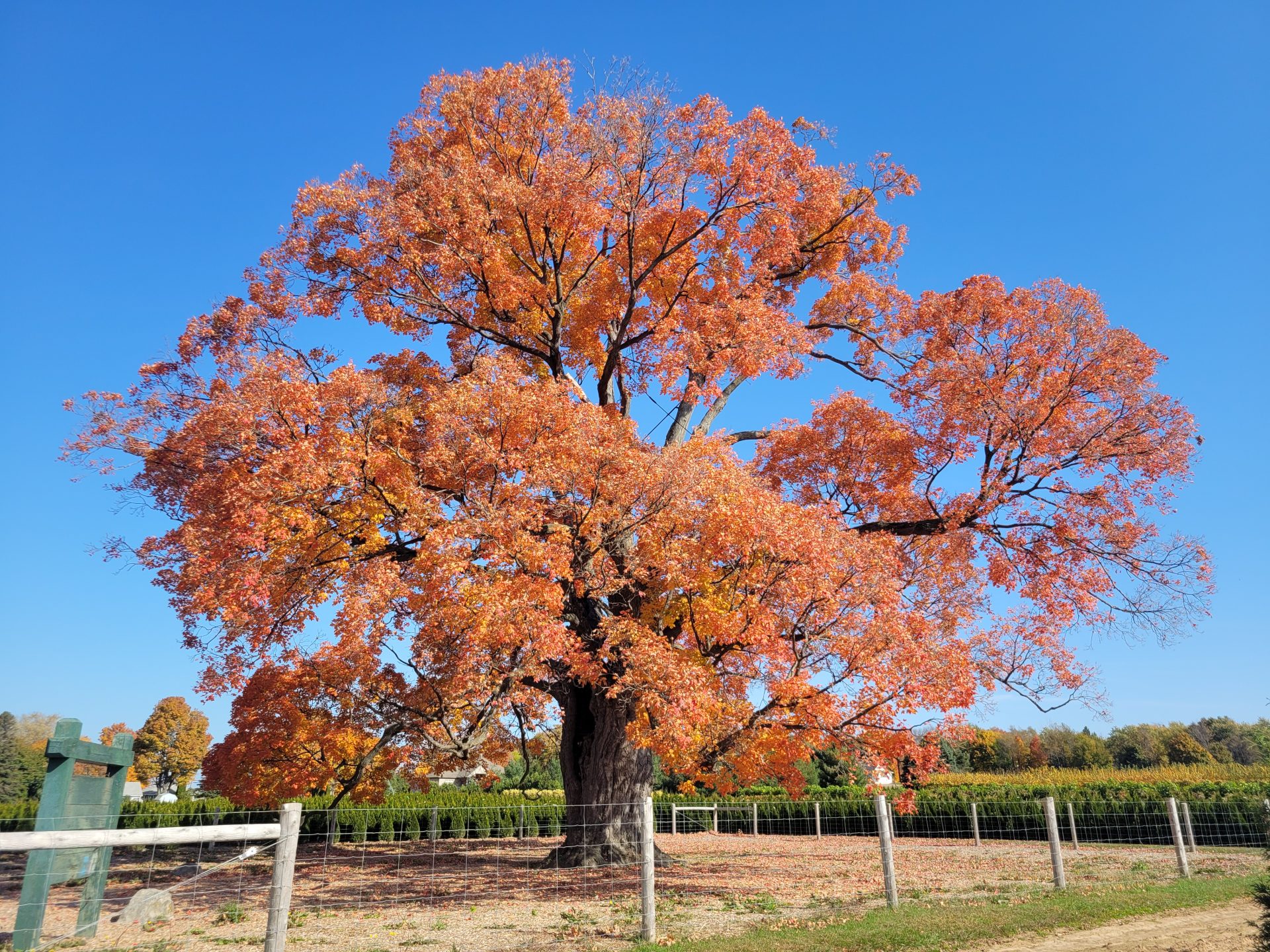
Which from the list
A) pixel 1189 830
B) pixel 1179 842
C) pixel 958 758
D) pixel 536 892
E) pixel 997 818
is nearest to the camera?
pixel 536 892

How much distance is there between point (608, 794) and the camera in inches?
544

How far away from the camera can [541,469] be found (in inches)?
427

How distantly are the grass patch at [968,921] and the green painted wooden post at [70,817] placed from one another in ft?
21.3

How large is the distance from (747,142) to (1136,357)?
7812 mm

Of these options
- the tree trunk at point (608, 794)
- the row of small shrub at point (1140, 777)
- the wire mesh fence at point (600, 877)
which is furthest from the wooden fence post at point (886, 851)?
the row of small shrub at point (1140, 777)

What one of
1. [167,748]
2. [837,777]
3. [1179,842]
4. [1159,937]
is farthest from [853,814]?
[167,748]

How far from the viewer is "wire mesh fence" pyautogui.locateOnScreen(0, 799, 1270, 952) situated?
8.63 m

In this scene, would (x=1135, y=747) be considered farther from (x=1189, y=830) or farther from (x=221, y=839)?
(x=221, y=839)

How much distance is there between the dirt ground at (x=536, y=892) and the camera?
8320 mm

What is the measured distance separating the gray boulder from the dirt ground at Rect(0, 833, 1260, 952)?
134 millimetres

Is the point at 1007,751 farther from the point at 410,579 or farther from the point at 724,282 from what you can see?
the point at 410,579

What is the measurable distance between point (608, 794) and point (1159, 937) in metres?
8.37

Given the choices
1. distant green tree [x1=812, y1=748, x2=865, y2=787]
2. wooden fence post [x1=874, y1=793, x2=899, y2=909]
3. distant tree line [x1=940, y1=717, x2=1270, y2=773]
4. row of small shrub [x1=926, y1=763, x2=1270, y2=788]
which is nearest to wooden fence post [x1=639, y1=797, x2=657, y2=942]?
wooden fence post [x1=874, y1=793, x2=899, y2=909]

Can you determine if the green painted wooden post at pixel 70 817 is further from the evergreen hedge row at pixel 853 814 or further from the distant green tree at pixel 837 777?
the distant green tree at pixel 837 777
